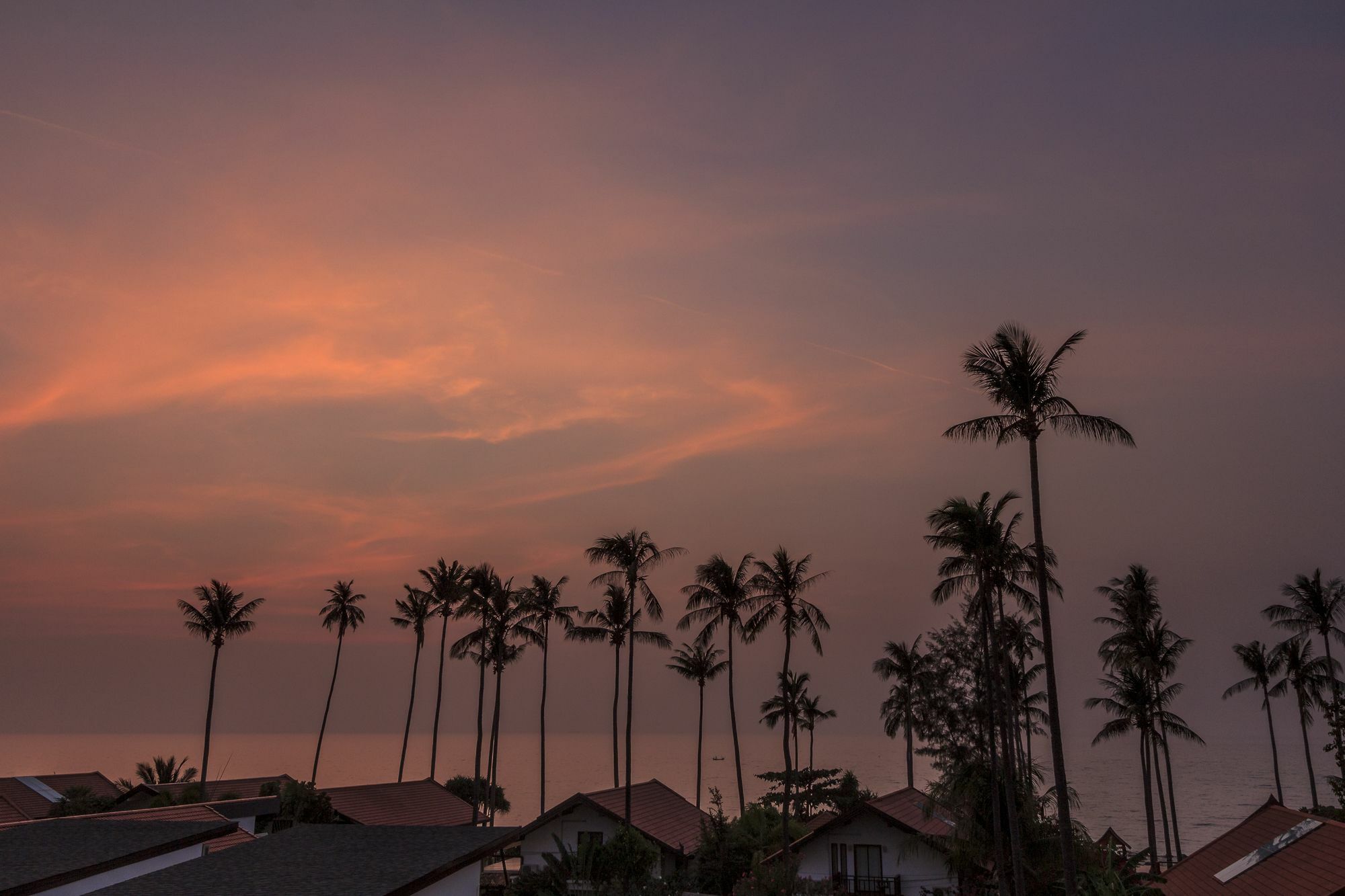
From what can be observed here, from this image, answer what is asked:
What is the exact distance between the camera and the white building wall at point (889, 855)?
4644 cm

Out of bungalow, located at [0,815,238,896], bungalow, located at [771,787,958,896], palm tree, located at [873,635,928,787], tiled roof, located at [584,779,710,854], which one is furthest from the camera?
palm tree, located at [873,635,928,787]

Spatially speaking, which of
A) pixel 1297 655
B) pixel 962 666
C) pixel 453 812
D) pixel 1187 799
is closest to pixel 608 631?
pixel 453 812

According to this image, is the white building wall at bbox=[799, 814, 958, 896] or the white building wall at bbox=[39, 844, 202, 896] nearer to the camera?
the white building wall at bbox=[39, 844, 202, 896]

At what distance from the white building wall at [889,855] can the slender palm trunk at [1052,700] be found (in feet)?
50.0

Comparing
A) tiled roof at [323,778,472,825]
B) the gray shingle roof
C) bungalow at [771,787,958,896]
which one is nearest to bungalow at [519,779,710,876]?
tiled roof at [323,778,472,825]

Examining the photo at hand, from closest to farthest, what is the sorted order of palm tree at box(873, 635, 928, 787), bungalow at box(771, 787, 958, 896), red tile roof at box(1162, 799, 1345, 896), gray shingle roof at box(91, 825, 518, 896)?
1. gray shingle roof at box(91, 825, 518, 896)
2. red tile roof at box(1162, 799, 1345, 896)
3. bungalow at box(771, 787, 958, 896)
4. palm tree at box(873, 635, 928, 787)

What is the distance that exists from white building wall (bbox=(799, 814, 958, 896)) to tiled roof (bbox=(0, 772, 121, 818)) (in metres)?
46.1

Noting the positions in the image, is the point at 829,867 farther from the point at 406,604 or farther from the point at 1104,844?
the point at 406,604

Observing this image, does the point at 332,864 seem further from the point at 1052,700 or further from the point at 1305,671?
the point at 1305,671

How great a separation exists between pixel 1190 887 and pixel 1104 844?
8051mm

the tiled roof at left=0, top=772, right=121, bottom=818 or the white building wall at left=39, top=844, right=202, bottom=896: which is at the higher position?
the tiled roof at left=0, top=772, right=121, bottom=818

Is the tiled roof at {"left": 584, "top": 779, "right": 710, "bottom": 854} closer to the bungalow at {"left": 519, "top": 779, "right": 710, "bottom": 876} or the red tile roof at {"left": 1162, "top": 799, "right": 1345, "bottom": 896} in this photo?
the bungalow at {"left": 519, "top": 779, "right": 710, "bottom": 876}

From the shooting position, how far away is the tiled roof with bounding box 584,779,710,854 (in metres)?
55.4

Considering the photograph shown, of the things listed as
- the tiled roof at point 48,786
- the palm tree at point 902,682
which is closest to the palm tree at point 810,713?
the palm tree at point 902,682
